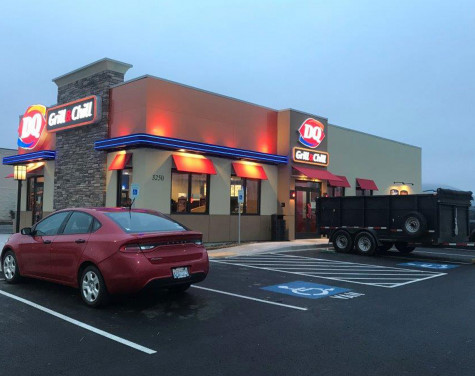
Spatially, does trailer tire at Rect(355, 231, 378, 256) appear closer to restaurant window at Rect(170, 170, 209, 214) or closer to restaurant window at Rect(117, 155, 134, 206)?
restaurant window at Rect(170, 170, 209, 214)

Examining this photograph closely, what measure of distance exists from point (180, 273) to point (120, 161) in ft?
37.1

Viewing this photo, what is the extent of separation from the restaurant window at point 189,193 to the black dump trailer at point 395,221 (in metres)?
4.89

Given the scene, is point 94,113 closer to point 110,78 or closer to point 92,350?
point 110,78

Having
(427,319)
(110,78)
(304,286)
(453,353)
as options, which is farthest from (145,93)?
(453,353)

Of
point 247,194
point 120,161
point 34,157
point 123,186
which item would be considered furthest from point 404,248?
point 34,157

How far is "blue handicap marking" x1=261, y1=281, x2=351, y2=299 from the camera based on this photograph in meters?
8.23

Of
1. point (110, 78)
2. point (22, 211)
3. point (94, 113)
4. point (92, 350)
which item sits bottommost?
point (92, 350)

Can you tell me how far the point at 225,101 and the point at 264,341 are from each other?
15.2 meters

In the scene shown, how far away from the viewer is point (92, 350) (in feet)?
16.3

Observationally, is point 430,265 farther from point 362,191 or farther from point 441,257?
point 362,191

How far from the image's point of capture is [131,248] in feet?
21.6

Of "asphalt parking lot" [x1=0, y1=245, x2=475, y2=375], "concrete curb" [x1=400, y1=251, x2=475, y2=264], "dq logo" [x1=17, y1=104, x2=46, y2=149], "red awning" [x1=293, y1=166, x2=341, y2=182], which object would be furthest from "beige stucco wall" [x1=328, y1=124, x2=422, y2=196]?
"asphalt parking lot" [x1=0, y1=245, x2=475, y2=375]

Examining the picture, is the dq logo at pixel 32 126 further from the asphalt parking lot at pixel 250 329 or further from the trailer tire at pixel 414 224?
the trailer tire at pixel 414 224

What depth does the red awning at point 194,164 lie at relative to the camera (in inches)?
674
